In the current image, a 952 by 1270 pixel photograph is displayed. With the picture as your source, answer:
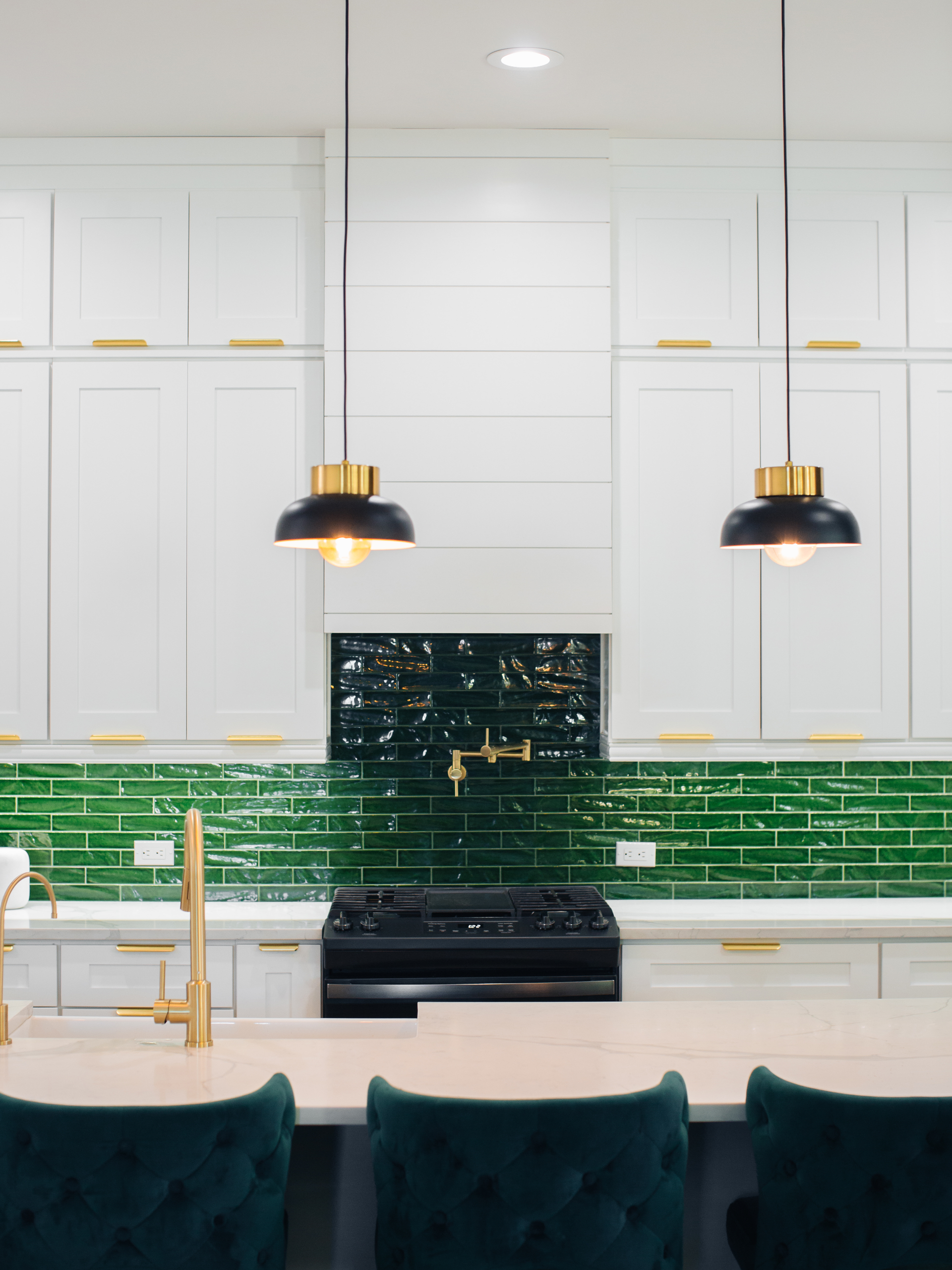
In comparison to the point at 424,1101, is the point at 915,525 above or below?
above

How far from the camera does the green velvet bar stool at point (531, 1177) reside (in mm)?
1398

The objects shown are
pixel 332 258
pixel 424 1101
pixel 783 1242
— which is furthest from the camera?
pixel 332 258

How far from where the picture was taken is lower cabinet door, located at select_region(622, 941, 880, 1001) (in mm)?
3027

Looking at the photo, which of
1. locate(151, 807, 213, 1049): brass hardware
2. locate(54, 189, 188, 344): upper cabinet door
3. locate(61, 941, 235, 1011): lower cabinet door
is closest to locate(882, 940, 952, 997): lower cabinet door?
locate(61, 941, 235, 1011): lower cabinet door

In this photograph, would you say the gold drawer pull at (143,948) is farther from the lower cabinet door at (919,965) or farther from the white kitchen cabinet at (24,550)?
the lower cabinet door at (919,965)

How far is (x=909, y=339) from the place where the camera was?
324 centimetres

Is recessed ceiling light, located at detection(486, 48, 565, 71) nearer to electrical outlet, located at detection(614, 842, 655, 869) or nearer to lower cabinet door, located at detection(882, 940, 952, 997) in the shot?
electrical outlet, located at detection(614, 842, 655, 869)

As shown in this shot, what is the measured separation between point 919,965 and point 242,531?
2409 millimetres

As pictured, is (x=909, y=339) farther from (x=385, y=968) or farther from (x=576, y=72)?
(x=385, y=968)

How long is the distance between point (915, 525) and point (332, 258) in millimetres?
1975

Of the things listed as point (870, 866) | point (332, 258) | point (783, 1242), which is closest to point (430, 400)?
point (332, 258)

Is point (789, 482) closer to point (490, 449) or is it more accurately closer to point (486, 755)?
point (490, 449)

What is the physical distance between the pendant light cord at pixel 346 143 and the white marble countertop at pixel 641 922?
151 cm

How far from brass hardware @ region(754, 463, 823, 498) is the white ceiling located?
122cm
